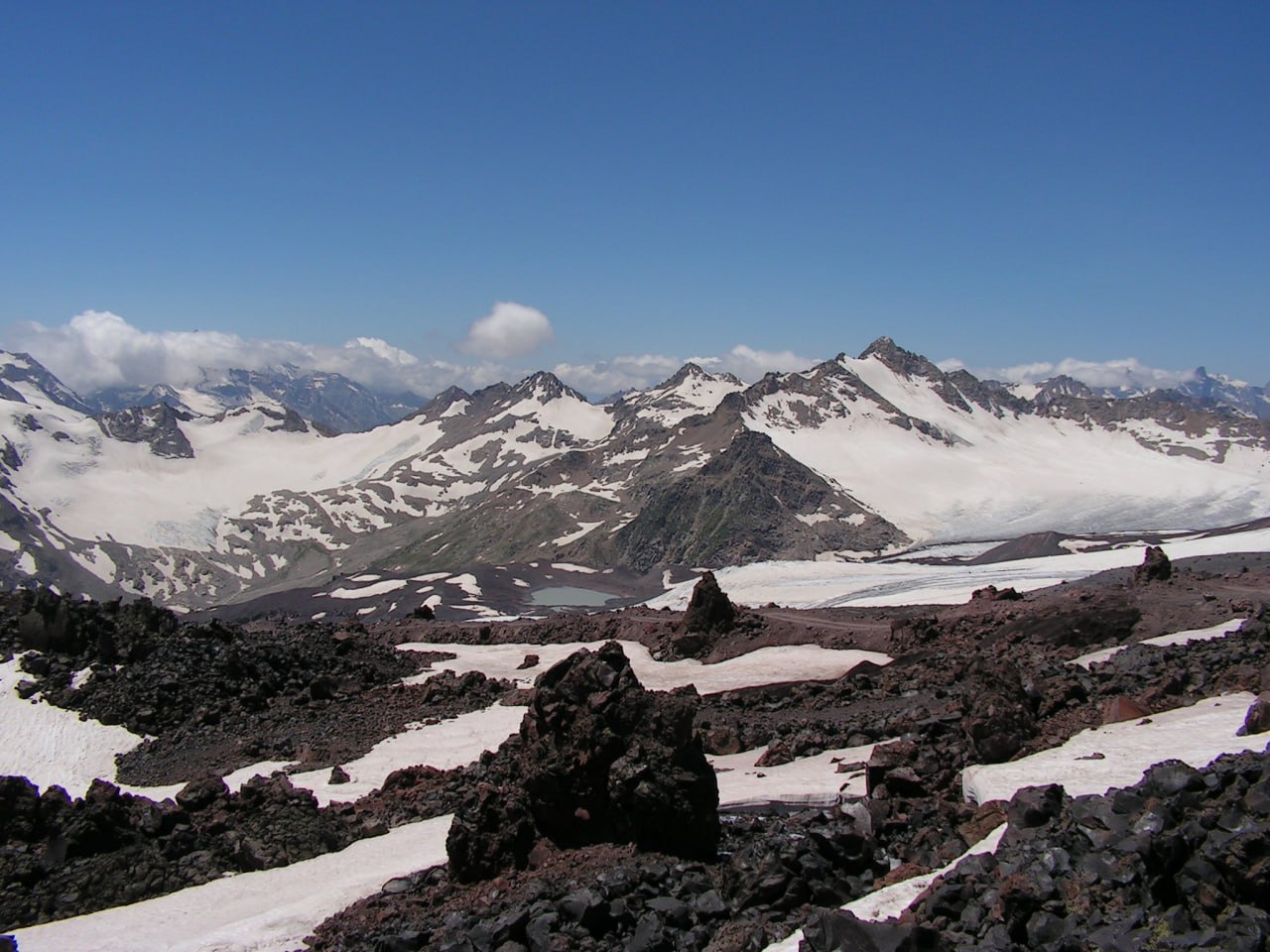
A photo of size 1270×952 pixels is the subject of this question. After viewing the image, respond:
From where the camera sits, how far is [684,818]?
1647 cm

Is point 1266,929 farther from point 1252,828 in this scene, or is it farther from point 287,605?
point 287,605

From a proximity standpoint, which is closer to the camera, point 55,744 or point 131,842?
point 131,842

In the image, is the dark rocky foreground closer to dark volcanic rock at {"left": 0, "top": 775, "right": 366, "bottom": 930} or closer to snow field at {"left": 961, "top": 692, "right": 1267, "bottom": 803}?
dark volcanic rock at {"left": 0, "top": 775, "right": 366, "bottom": 930}

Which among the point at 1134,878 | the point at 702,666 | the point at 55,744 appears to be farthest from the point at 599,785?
the point at 702,666

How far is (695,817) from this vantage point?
1652 centimetres

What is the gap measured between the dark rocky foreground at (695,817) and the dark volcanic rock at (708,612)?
12.5m

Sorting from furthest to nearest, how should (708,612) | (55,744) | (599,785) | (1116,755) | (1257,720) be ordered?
(708,612)
(55,744)
(599,785)
(1116,755)
(1257,720)

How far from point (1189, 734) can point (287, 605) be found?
146 metres

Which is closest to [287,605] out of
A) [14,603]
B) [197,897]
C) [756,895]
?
[14,603]

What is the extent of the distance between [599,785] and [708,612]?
31.6m

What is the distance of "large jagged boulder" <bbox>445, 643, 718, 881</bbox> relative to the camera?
16625 millimetres

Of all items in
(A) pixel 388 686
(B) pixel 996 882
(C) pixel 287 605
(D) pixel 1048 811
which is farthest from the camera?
(C) pixel 287 605

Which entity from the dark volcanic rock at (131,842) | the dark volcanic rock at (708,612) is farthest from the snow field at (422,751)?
the dark volcanic rock at (708,612)

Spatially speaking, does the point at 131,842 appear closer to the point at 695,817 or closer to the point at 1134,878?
the point at 695,817
